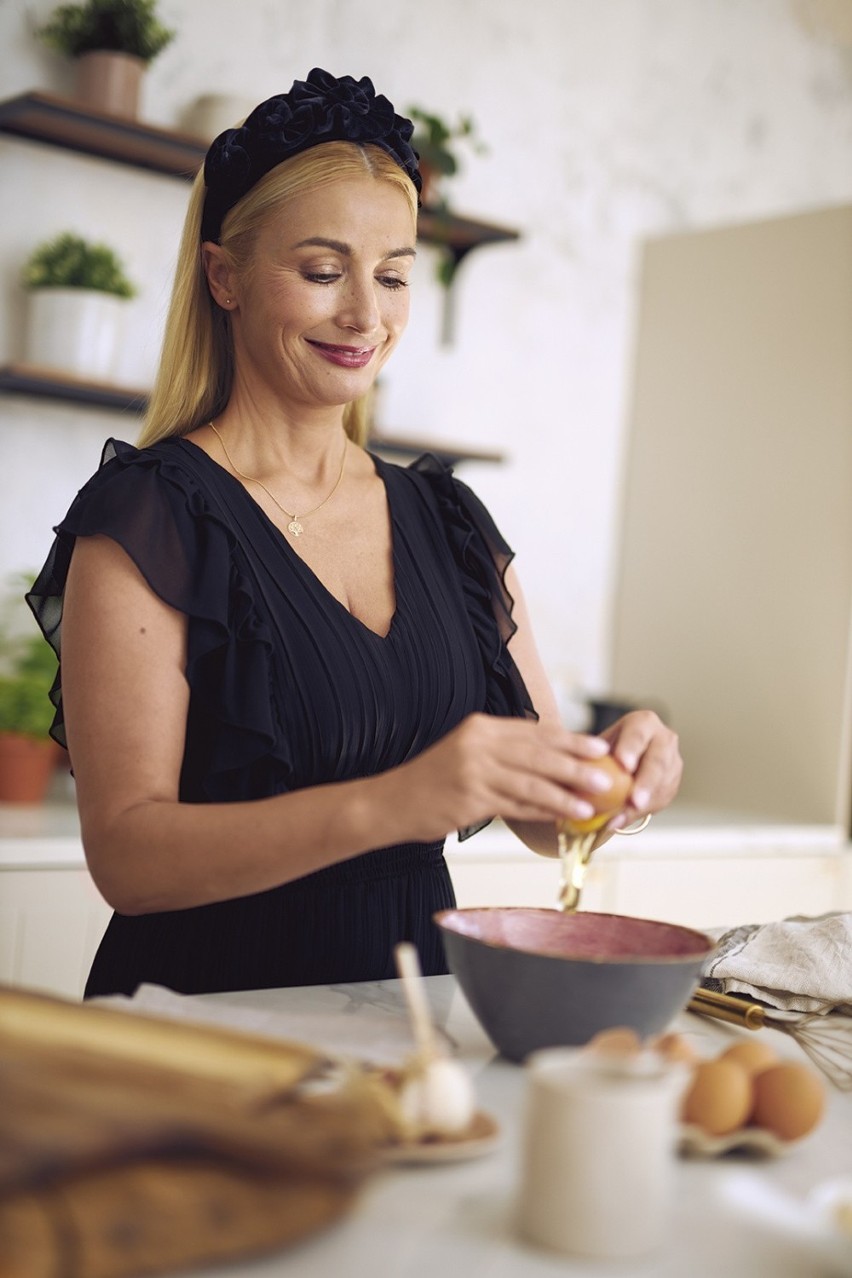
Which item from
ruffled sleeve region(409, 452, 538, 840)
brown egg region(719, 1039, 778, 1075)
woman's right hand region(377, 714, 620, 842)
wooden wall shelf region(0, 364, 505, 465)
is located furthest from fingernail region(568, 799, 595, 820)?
wooden wall shelf region(0, 364, 505, 465)

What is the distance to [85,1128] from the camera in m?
0.66

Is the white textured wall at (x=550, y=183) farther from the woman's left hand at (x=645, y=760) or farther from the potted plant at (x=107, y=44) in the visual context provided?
the woman's left hand at (x=645, y=760)

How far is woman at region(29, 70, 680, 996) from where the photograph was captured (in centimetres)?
130

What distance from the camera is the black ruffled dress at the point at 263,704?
4.69 feet

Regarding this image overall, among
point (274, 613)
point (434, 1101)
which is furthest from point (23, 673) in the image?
point (434, 1101)

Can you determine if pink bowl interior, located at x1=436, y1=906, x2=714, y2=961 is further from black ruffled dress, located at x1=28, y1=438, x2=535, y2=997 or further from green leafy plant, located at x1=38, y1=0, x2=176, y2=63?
green leafy plant, located at x1=38, y1=0, x2=176, y2=63

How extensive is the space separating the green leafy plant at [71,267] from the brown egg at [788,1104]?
7.18 feet

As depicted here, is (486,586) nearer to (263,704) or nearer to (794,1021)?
(263,704)

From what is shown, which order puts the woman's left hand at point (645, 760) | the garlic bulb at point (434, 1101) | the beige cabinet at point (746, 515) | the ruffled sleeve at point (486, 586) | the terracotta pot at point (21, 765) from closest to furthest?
the garlic bulb at point (434, 1101), the woman's left hand at point (645, 760), the ruffled sleeve at point (486, 586), the terracotta pot at point (21, 765), the beige cabinet at point (746, 515)

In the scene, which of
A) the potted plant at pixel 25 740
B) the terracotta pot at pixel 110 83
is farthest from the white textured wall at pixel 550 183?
the potted plant at pixel 25 740

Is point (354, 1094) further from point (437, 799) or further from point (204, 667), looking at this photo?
point (204, 667)

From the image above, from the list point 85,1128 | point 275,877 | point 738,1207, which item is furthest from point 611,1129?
point 275,877

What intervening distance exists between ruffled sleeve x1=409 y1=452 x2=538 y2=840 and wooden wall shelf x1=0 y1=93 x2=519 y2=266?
105 centimetres

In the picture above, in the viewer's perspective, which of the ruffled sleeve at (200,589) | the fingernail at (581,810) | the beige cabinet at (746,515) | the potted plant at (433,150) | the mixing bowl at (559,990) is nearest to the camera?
the mixing bowl at (559,990)
